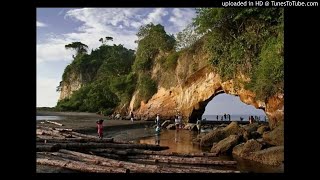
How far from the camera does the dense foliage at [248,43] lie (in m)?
19.4

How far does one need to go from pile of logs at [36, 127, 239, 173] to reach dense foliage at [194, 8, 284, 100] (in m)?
7.88

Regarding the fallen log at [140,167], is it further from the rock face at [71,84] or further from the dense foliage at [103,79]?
the rock face at [71,84]

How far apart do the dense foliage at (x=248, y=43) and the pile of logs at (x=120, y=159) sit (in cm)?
788

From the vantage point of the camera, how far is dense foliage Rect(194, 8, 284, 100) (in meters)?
19.4

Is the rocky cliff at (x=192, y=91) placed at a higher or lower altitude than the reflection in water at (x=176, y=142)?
higher

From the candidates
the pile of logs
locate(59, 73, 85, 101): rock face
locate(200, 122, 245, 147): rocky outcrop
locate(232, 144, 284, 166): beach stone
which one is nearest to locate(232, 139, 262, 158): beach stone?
locate(232, 144, 284, 166): beach stone

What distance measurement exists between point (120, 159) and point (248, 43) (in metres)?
13.9

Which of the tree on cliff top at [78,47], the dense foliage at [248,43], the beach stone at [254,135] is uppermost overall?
the tree on cliff top at [78,47]

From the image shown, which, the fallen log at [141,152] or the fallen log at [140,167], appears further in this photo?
the fallen log at [141,152]

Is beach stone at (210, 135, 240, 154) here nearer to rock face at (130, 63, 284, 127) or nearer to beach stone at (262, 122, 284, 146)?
beach stone at (262, 122, 284, 146)

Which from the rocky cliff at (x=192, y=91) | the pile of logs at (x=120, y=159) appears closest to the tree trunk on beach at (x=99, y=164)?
the pile of logs at (x=120, y=159)

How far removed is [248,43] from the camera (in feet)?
74.6
